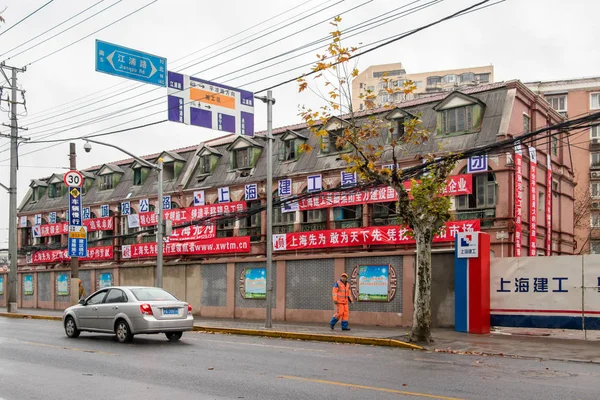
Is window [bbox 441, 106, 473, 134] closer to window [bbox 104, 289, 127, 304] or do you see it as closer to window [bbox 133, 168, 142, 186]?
window [bbox 104, 289, 127, 304]

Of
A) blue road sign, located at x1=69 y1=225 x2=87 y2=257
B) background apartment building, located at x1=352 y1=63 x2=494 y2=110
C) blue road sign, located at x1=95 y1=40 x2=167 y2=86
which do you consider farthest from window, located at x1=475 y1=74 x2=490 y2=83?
blue road sign, located at x1=95 y1=40 x2=167 y2=86

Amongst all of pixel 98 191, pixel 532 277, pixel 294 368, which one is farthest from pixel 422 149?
pixel 98 191

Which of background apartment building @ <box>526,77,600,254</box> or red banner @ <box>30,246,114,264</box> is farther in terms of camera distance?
background apartment building @ <box>526,77,600,254</box>

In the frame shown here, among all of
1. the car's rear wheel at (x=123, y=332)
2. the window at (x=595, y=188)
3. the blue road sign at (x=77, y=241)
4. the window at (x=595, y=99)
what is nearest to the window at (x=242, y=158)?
the blue road sign at (x=77, y=241)

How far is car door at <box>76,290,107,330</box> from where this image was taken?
1750cm

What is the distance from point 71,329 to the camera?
714 inches

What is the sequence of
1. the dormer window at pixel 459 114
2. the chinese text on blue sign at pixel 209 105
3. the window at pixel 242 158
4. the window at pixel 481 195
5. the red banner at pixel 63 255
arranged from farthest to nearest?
the red banner at pixel 63 255
the window at pixel 242 158
the dormer window at pixel 459 114
the window at pixel 481 195
the chinese text on blue sign at pixel 209 105

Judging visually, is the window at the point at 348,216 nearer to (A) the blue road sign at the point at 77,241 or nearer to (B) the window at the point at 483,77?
(A) the blue road sign at the point at 77,241

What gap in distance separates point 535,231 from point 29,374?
22222 millimetres

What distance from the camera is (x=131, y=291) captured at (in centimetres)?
1702

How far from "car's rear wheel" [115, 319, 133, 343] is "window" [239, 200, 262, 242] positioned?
56.9 feet

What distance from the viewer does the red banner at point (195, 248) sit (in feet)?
108

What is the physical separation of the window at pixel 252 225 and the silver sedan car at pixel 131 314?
16476 mm

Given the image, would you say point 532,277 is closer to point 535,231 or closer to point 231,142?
point 535,231
